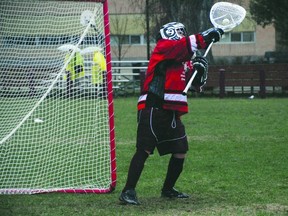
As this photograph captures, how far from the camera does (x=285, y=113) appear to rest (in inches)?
759

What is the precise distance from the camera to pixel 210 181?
902 centimetres

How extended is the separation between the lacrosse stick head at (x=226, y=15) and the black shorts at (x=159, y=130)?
1114 mm

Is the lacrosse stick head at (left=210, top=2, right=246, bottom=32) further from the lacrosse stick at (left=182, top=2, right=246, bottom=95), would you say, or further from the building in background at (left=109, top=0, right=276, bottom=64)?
the building in background at (left=109, top=0, right=276, bottom=64)

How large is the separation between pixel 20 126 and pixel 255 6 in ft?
114

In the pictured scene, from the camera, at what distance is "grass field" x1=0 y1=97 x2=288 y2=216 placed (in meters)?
7.36

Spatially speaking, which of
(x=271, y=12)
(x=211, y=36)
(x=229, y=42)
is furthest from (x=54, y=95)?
(x=229, y=42)

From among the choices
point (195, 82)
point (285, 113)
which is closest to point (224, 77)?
point (285, 113)

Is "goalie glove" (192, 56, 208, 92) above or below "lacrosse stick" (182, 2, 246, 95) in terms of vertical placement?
below

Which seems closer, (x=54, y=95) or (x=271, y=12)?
(x=54, y=95)

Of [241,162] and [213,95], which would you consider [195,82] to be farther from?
[213,95]

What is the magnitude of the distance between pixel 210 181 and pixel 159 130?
1593 millimetres

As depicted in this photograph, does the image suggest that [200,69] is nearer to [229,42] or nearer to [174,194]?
[174,194]

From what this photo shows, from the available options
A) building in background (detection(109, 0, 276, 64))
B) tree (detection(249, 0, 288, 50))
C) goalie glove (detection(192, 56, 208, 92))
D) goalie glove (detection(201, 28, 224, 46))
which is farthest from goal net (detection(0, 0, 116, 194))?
building in background (detection(109, 0, 276, 64))

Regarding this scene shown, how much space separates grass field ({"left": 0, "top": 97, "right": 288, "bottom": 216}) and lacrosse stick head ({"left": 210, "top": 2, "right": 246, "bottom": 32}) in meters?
1.75
